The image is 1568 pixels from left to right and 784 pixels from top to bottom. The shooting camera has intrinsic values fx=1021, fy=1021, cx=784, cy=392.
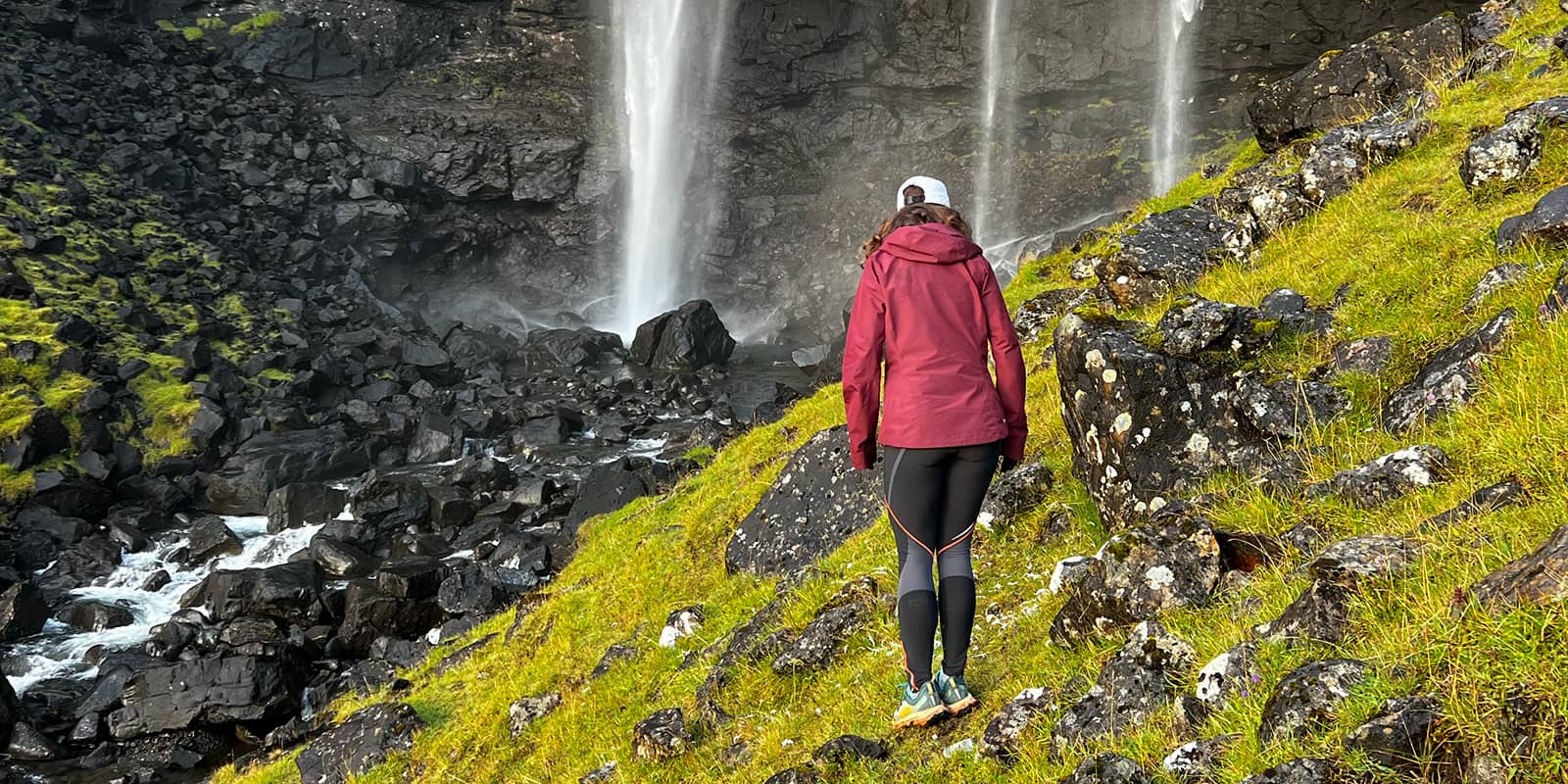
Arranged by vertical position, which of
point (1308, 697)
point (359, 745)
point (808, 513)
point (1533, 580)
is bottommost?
point (359, 745)

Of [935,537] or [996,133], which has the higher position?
[935,537]

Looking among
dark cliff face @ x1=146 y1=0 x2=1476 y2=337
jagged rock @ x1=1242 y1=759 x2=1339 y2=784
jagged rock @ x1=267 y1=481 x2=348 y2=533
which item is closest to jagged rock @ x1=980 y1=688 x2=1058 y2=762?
jagged rock @ x1=1242 y1=759 x2=1339 y2=784

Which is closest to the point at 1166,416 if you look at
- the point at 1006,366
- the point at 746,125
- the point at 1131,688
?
the point at 1006,366

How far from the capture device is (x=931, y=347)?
178 inches

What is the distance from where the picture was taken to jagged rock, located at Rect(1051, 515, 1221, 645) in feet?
14.3

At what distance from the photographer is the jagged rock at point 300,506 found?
2091 centimetres

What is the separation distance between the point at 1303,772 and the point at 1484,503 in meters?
1.54

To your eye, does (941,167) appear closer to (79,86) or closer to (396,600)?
(79,86)

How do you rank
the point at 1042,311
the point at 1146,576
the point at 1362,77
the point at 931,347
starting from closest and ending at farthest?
the point at 1146,576 < the point at 931,347 < the point at 1042,311 < the point at 1362,77

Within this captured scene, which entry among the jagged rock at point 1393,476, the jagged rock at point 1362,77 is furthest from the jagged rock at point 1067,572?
the jagged rock at point 1362,77

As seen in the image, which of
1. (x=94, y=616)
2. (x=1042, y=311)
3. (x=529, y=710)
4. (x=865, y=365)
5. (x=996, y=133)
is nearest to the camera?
(x=865, y=365)

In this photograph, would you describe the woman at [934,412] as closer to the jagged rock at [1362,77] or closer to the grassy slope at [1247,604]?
the grassy slope at [1247,604]

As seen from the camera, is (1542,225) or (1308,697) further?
(1542,225)

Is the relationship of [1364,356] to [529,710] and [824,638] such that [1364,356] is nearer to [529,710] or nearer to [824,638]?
[824,638]
